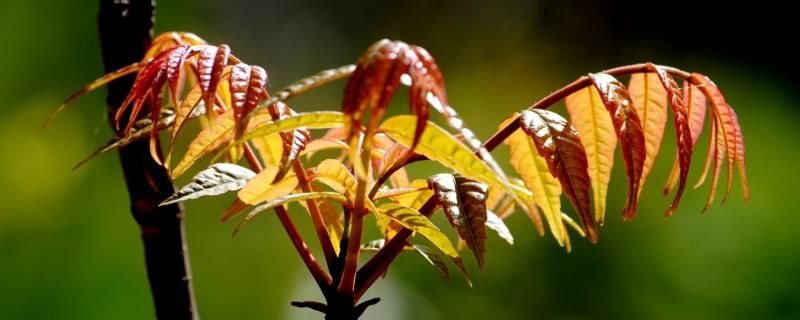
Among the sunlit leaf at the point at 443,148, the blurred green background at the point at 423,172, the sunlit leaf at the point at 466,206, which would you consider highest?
the sunlit leaf at the point at 443,148

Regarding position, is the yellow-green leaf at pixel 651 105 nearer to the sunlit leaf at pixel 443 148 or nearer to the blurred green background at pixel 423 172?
the sunlit leaf at pixel 443 148

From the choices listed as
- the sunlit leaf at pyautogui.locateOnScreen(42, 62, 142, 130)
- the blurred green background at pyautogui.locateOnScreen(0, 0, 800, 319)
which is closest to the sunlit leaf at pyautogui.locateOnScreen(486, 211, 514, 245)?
the sunlit leaf at pyautogui.locateOnScreen(42, 62, 142, 130)

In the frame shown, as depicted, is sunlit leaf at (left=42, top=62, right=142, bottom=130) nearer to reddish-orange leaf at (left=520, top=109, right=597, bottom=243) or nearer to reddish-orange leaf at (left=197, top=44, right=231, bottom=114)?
reddish-orange leaf at (left=197, top=44, right=231, bottom=114)

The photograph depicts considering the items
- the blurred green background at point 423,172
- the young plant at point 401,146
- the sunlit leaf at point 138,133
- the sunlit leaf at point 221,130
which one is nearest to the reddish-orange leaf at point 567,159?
the young plant at point 401,146

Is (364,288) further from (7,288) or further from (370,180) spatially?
(7,288)

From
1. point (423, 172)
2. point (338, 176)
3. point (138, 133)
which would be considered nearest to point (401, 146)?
point (338, 176)

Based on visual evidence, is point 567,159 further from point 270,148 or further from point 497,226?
point 270,148

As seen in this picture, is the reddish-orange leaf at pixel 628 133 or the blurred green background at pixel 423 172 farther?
the blurred green background at pixel 423 172

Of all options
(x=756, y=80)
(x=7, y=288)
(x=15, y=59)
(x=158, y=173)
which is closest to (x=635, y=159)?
(x=158, y=173)
